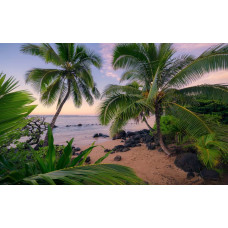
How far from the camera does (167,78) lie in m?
2.92

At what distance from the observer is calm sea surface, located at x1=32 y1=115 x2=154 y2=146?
2920 mm

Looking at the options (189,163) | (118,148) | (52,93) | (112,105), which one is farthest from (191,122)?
(52,93)

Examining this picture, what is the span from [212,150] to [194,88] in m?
1.27

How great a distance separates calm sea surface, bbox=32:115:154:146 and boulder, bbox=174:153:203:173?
106cm

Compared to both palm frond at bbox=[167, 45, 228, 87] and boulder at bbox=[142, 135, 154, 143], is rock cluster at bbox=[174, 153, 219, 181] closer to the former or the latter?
boulder at bbox=[142, 135, 154, 143]

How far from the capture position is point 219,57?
2.20 m

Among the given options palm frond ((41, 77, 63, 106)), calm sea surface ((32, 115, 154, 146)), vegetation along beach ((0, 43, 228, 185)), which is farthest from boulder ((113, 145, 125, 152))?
palm frond ((41, 77, 63, 106))

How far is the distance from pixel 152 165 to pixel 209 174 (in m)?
0.88

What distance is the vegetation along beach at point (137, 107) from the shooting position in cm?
215

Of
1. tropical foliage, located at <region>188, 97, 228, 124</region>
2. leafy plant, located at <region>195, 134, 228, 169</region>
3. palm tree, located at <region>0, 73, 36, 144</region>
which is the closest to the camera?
palm tree, located at <region>0, 73, 36, 144</region>

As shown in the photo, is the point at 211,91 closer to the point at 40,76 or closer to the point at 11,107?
the point at 11,107
